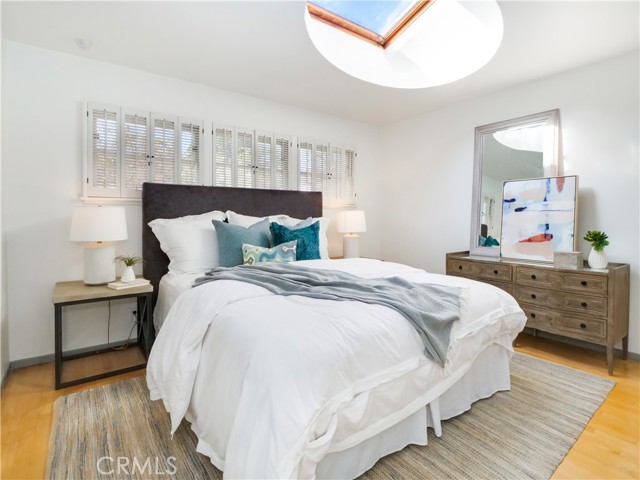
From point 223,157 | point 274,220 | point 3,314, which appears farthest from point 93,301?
point 223,157

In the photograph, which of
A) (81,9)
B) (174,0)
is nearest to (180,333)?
(174,0)

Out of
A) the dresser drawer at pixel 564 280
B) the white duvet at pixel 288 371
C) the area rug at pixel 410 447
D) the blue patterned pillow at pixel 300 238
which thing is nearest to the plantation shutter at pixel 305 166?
the blue patterned pillow at pixel 300 238

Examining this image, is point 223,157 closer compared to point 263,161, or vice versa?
point 223,157

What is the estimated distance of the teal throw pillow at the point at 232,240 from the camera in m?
2.71

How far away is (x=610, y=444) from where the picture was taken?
67.4 inches

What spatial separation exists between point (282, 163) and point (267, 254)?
1535mm

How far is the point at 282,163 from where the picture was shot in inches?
151

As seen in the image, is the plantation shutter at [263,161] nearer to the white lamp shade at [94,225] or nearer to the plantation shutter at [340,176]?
the plantation shutter at [340,176]

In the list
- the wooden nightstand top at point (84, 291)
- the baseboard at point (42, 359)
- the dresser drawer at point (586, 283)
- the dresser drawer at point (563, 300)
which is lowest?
the baseboard at point (42, 359)

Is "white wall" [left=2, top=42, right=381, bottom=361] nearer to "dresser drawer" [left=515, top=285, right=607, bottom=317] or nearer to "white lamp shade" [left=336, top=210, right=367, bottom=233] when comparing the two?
"white lamp shade" [left=336, top=210, right=367, bottom=233]

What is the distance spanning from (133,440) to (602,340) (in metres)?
3.24

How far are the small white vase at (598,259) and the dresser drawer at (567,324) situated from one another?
43cm

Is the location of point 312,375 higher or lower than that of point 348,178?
lower

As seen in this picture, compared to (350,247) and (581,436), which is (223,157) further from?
(581,436)
